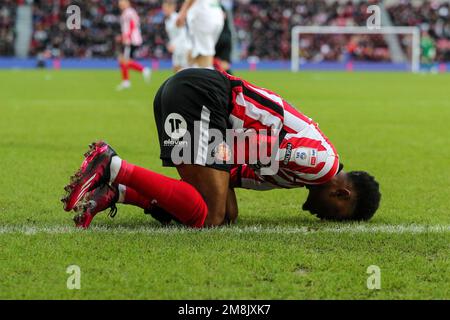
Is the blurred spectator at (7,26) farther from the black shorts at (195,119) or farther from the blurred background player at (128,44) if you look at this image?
the black shorts at (195,119)

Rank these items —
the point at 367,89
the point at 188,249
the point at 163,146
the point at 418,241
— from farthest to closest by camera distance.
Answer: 1. the point at 367,89
2. the point at 163,146
3. the point at 418,241
4. the point at 188,249

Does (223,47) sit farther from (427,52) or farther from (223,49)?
(427,52)

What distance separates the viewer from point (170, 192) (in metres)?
4.96

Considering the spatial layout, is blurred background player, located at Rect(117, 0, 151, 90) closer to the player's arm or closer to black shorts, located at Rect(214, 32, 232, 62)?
black shorts, located at Rect(214, 32, 232, 62)

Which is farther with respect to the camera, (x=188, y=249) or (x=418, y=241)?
(x=418, y=241)

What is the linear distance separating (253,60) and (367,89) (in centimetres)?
1645

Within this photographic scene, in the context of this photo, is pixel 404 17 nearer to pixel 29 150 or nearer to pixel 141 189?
pixel 29 150

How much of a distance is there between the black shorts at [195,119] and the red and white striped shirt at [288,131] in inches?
4.1

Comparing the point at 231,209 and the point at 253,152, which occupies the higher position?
the point at 253,152

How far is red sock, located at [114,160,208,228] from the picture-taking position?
4.93 m

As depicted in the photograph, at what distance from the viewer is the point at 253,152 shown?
5.18 m

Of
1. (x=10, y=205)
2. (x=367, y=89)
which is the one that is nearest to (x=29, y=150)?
(x=10, y=205)

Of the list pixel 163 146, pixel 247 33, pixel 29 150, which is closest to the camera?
pixel 163 146

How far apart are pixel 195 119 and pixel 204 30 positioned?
31.3 feet
